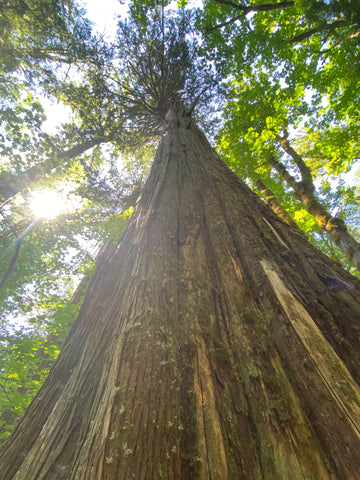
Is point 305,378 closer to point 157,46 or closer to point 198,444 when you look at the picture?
point 198,444

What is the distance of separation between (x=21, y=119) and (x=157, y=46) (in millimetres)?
4354

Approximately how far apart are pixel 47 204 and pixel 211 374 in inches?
196

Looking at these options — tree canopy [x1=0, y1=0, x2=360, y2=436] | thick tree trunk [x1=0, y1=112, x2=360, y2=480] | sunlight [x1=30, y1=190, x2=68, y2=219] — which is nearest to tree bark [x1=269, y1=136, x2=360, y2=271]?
tree canopy [x1=0, y1=0, x2=360, y2=436]

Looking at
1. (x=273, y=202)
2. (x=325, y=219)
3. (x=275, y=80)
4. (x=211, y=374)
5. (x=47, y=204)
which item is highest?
(x=275, y=80)

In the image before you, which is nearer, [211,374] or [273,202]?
[211,374]

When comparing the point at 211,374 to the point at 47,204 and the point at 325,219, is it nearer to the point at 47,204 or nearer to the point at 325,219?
the point at 47,204

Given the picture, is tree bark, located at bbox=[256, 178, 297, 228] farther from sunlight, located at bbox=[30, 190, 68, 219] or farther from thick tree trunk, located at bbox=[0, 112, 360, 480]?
sunlight, located at bbox=[30, 190, 68, 219]

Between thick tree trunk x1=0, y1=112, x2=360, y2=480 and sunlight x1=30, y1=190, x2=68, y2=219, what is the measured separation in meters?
3.74

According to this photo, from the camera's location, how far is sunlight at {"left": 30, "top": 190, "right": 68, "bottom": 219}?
4.43m

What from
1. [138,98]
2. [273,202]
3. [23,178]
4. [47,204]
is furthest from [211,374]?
[138,98]

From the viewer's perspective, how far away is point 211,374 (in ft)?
2.85

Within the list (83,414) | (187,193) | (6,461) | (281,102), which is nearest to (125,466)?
(83,414)

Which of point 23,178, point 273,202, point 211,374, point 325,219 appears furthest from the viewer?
point 273,202

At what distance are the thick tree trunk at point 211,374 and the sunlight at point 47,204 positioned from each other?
3743mm
